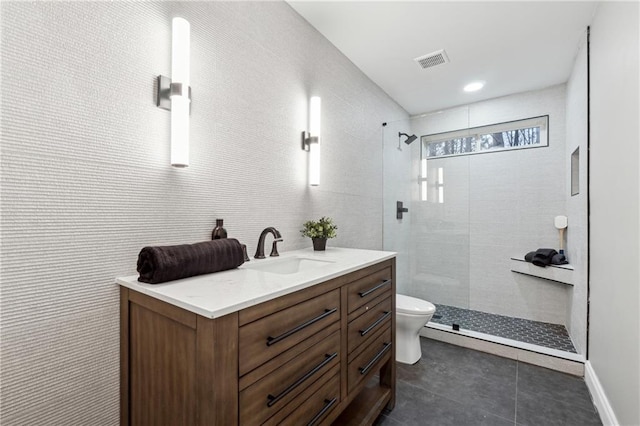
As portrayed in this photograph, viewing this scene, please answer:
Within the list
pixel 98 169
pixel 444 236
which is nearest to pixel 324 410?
pixel 98 169

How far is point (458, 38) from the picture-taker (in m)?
2.16

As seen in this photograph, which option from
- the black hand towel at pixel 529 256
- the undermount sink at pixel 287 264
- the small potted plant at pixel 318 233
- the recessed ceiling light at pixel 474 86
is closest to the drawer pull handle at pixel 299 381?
the undermount sink at pixel 287 264

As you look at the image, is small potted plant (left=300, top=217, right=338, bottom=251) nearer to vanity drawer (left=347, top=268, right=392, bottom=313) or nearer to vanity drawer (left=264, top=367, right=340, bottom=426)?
vanity drawer (left=347, top=268, right=392, bottom=313)

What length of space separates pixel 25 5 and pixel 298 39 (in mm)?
1386

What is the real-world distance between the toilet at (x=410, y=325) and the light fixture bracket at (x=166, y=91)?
190 centimetres

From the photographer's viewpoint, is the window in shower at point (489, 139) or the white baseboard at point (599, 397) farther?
the window in shower at point (489, 139)

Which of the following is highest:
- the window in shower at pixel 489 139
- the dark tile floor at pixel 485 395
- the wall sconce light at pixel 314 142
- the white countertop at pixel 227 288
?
the window in shower at pixel 489 139

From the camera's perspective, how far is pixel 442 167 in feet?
9.60

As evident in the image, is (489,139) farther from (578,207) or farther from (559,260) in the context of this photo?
(559,260)

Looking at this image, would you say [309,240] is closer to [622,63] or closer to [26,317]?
[26,317]

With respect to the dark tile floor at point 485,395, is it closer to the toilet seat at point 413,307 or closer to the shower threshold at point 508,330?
the shower threshold at point 508,330

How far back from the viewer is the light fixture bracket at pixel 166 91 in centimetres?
117

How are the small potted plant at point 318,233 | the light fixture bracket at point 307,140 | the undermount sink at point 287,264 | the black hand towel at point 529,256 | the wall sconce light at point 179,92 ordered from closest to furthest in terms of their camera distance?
the wall sconce light at point 179,92 < the undermount sink at point 287,264 < the small potted plant at point 318,233 < the light fixture bracket at point 307,140 < the black hand towel at point 529,256

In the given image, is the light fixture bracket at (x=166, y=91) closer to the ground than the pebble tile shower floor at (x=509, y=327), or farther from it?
farther from it
